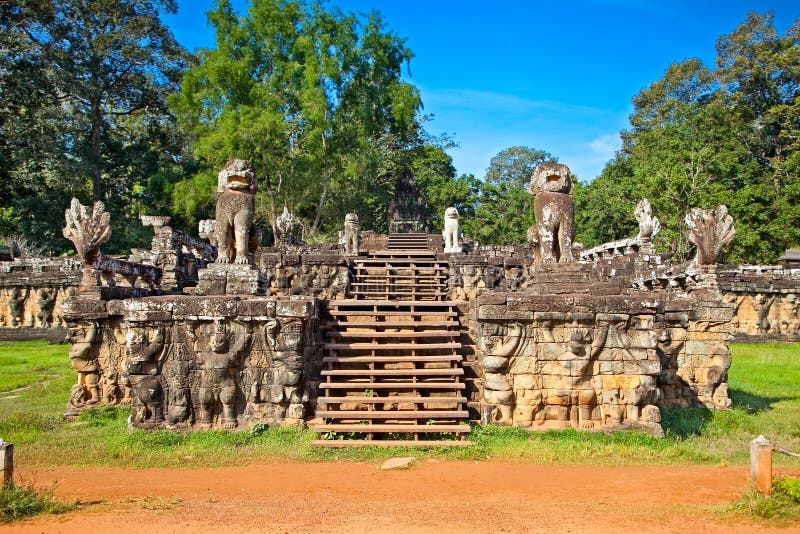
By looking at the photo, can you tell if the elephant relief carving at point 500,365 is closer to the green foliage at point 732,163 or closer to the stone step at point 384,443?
the stone step at point 384,443

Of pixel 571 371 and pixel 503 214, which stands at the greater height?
pixel 503 214

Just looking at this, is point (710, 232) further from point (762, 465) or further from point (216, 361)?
point (216, 361)

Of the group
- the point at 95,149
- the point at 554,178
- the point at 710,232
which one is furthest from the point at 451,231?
the point at 95,149

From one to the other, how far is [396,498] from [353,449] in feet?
4.74

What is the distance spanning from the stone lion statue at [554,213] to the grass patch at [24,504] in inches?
253

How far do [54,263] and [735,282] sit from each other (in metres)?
20.4

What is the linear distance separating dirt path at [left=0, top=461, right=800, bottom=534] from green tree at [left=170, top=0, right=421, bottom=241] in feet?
60.9

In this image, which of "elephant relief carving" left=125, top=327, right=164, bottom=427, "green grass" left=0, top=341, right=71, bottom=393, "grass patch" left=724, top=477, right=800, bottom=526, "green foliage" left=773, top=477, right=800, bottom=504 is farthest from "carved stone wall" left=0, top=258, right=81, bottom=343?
"green foliage" left=773, top=477, right=800, bottom=504

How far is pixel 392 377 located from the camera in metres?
7.81

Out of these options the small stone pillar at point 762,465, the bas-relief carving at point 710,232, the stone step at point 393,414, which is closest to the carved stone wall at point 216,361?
the stone step at point 393,414

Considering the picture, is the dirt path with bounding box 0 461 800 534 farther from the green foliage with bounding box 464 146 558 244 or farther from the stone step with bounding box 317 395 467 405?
the green foliage with bounding box 464 146 558 244

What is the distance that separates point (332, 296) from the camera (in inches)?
483

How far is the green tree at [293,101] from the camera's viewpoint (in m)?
23.4

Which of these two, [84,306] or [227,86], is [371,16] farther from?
[84,306]
